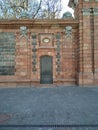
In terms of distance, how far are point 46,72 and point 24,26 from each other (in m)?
3.51

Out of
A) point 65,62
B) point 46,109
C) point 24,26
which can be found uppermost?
point 24,26

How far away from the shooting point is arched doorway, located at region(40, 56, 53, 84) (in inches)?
701

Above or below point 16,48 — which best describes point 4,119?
below

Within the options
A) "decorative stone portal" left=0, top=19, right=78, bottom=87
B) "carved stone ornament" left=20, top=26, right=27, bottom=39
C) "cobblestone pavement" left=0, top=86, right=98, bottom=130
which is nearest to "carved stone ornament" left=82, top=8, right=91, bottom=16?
"decorative stone portal" left=0, top=19, right=78, bottom=87

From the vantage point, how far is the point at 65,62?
17.8 meters

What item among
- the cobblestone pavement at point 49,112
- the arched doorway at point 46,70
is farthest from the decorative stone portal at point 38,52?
the cobblestone pavement at point 49,112

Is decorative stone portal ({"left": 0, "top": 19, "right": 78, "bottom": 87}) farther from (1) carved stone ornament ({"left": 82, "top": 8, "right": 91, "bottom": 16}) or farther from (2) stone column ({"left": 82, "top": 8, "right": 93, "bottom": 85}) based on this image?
(1) carved stone ornament ({"left": 82, "top": 8, "right": 91, "bottom": 16})

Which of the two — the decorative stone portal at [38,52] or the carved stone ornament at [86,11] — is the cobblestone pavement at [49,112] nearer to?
the decorative stone portal at [38,52]

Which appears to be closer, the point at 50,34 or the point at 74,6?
the point at 50,34

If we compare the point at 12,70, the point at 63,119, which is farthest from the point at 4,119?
the point at 12,70

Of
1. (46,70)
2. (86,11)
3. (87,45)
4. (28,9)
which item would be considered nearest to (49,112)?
(46,70)

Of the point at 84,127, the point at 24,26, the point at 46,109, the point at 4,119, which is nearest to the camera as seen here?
the point at 84,127

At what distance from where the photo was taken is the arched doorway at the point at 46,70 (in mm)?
17797

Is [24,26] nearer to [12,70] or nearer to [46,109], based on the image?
[12,70]
